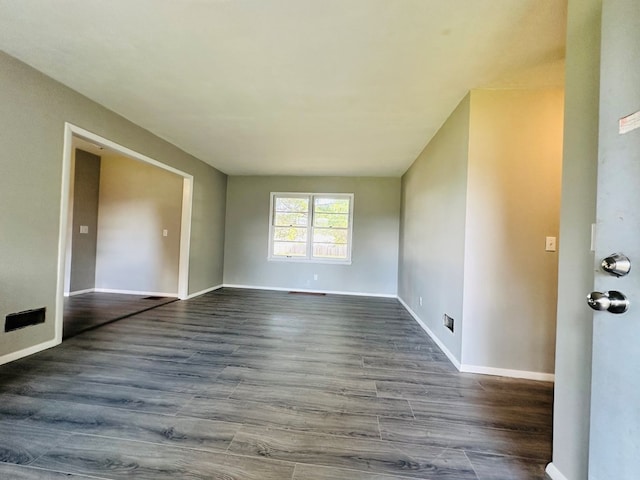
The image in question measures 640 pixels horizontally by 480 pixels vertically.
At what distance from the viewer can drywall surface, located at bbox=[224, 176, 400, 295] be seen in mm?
5648

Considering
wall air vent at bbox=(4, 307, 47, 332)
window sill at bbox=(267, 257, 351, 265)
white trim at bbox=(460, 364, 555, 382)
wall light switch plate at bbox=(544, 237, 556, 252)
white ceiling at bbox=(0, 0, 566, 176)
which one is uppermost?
white ceiling at bbox=(0, 0, 566, 176)

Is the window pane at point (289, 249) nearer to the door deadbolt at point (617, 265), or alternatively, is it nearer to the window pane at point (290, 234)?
the window pane at point (290, 234)

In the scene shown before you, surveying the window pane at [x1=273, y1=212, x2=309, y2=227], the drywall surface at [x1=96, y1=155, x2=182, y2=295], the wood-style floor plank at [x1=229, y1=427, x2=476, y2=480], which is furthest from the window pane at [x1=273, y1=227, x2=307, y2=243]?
the wood-style floor plank at [x1=229, y1=427, x2=476, y2=480]

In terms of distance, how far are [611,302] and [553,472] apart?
103 cm

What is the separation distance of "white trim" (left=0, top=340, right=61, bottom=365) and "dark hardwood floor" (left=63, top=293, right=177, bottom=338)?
0.95 feet

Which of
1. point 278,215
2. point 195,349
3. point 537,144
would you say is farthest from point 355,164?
point 195,349

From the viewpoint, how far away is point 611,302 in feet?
2.62

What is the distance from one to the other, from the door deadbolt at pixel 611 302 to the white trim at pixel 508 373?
174cm

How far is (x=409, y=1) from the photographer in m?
1.47

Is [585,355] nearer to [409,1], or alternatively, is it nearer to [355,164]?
[409,1]

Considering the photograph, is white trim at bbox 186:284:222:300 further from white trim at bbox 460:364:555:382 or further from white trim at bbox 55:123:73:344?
white trim at bbox 460:364:555:382

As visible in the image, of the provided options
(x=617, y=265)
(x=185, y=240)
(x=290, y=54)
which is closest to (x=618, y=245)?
(x=617, y=265)

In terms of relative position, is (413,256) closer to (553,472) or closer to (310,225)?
(310,225)

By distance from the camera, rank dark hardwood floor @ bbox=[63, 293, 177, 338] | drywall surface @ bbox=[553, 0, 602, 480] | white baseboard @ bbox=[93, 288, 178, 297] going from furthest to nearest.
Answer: white baseboard @ bbox=[93, 288, 178, 297], dark hardwood floor @ bbox=[63, 293, 177, 338], drywall surface @ bbox=[553, 0, 602, 480]
